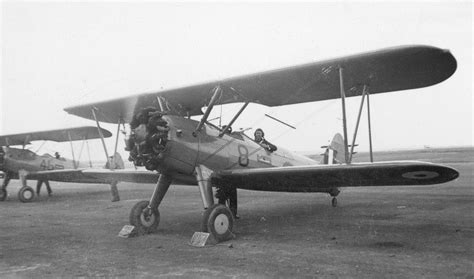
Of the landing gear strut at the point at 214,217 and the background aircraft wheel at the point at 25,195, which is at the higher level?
the landing gear strut at the point at 214,217

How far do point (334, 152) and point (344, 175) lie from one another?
14.6ft

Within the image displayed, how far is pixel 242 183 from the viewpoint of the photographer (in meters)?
7.11

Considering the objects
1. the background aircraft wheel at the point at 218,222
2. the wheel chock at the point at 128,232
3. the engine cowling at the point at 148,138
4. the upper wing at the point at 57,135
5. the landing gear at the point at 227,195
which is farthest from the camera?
the upper wing at the point at 57,135

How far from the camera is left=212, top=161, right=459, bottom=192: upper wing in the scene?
5242 millimetres

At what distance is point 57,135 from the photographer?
49.9ft

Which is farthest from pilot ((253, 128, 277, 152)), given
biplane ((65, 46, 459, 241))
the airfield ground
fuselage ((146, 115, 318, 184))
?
the airfield ground

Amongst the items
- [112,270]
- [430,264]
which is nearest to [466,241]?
[430,264]

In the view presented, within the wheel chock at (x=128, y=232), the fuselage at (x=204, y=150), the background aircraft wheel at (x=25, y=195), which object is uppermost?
the fuselage at (x=204, y=150)

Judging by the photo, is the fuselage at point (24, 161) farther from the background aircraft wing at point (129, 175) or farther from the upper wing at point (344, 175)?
the upper wing at point (344, 175)

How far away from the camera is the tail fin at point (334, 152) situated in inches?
397

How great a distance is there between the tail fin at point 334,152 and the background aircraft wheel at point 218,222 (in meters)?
4.74

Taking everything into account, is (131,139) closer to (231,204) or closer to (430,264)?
(231,204)

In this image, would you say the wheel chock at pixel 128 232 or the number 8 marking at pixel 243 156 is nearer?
the wheel chock at pixel 128 232

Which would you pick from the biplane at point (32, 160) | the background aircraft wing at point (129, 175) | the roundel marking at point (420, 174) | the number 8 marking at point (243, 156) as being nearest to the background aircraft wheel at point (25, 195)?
the biplane at point (32, 160)
